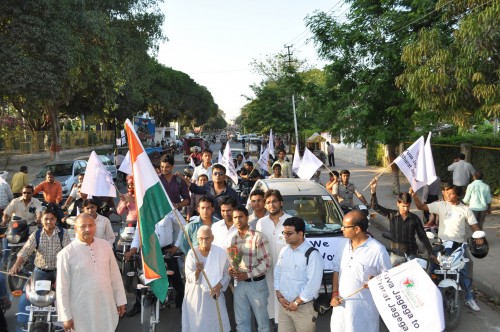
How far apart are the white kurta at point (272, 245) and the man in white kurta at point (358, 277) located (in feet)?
3.05

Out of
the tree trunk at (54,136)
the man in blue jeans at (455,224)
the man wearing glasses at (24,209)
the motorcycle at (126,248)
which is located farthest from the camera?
the tree trunk at (54,136)

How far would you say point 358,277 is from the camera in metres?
4.52

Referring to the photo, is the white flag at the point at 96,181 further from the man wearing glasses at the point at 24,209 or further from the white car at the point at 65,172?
the white car at the point at 65,172

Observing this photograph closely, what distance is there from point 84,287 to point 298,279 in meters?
1.92

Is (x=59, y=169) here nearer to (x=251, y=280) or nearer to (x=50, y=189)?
(x=50, y=189)

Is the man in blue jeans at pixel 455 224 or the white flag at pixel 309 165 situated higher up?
the white flag at pixel 309 165

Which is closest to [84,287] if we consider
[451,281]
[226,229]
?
[226,229]

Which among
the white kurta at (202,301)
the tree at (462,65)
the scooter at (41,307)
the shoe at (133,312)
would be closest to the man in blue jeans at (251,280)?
→ the white kurta at (202,301)

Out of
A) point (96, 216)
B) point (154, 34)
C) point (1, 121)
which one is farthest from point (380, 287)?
point (1, 121)

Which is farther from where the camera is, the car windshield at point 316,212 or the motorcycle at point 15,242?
the motorcycle at point 15,242

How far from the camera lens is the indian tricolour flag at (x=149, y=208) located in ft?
15.8

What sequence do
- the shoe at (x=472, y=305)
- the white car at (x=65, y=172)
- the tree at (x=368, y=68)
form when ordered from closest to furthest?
1. the shoe at (x=472, y=305)
2. the tree at (x=368, y=68)
3. the white car at (x=65, y=172)

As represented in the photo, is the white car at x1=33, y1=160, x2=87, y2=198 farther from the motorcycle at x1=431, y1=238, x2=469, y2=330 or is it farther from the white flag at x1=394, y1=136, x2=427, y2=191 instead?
the motorcycle at x1=431, y1=238, x2=469, y2=330

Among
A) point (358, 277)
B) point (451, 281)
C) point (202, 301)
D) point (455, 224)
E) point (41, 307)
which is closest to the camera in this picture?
point (358, 277)
